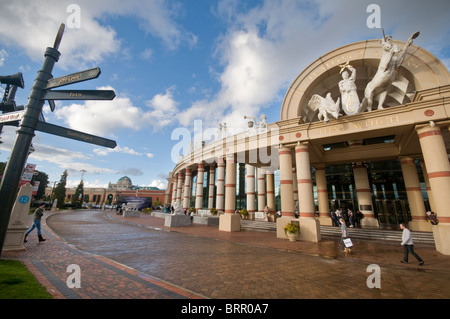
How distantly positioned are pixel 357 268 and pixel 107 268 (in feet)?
25.1

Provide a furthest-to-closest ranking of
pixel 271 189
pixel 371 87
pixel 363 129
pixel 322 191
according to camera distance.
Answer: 1. pixel 271 189
2. pixel 322 191
3. pixel 371 87
4. pixel 363 129

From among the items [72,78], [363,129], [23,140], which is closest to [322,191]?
[363,129]

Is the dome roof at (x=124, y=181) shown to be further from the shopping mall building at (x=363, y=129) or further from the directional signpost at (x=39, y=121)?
the directional signpost at (x=39, y=121)

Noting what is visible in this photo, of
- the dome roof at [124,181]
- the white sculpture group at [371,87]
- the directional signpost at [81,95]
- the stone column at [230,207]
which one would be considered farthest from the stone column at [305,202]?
the dome roof at [124,181]

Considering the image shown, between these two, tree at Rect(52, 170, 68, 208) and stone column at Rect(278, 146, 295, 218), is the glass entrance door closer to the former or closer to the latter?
stone column at Rect(278, 146, 295, 218)

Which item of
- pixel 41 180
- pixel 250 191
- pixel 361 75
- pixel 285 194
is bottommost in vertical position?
pixel 285 194

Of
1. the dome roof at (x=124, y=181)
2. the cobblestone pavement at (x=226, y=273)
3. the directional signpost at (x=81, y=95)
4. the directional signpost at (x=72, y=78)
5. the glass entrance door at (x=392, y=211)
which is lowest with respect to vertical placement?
the cobblestone pavement at (x=226, y=273)

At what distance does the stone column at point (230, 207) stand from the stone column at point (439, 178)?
11.0 meters

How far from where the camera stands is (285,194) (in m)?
12.1

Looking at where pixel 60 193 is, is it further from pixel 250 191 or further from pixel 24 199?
pixel 24 199

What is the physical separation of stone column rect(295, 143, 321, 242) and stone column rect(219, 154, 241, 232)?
5.37m

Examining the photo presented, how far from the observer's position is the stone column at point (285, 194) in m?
11.8

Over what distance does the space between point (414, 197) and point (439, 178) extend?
7.65m
